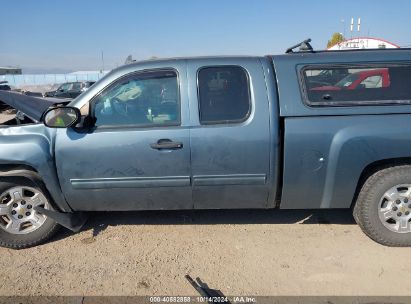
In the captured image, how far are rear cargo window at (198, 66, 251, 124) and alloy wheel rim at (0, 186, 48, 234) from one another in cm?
193

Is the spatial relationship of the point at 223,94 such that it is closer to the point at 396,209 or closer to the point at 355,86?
the point at 355,86

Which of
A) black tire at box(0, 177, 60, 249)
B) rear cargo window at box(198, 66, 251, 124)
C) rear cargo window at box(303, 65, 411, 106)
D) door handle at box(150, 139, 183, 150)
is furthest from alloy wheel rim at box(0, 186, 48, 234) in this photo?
rear cargo window at box(303, 65, 411, 106)

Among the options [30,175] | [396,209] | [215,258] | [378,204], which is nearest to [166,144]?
[215,258]

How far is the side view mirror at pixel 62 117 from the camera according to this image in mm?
2941

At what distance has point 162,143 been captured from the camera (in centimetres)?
300

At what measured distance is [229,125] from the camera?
2.99 meters

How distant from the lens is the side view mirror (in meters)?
2.94

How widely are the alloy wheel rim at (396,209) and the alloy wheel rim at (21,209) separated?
338cm

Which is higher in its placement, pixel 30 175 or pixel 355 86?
pixel 355 86

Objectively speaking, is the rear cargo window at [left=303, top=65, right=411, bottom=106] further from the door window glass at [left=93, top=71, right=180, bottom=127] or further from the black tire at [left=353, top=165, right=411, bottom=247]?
the door window glass at [left=93, top=71, right=180, bottom=127]

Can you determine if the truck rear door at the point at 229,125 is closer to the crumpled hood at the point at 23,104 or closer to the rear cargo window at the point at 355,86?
the rear cargo window at the point at 355,86

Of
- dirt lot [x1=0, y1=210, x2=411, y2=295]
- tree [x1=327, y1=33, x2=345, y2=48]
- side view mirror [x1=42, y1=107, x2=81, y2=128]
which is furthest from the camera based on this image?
tree [x1=327, y1=33, x2=345, y2=48]

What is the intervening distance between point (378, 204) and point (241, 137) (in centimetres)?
148

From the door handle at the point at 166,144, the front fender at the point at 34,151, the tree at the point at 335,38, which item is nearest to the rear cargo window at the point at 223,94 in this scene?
the door handle at the point at 166,144
